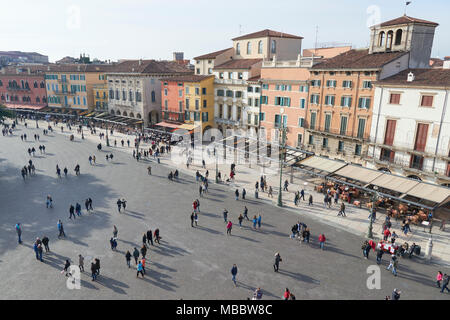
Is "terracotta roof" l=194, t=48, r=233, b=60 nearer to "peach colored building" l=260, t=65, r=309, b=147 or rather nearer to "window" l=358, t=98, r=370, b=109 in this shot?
"peach colored building" l=260, t=65, r=309, b=147

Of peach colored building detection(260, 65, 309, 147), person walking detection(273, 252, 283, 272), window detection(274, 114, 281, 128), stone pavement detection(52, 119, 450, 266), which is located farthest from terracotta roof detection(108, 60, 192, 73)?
person walking detection(273, 252, 283, 272)

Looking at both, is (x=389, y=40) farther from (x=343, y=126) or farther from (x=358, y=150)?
(x=358, y=150)

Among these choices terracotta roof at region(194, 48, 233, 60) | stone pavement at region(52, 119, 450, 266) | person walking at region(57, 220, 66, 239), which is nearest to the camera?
person walking at region(57, 220, 66, 239)

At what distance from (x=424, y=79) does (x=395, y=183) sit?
9284mm

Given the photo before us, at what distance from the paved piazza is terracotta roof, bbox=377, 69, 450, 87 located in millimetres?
13352

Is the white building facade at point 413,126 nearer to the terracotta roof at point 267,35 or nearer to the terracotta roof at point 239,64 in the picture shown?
the terracotta roof at point 239,64

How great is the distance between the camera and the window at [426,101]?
26614 mm

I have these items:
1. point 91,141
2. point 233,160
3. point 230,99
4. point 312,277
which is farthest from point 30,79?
point 312,277

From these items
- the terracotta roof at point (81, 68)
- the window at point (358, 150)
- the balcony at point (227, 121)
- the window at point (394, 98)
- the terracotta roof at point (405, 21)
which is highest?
the terracotta roof at point (405, 21)

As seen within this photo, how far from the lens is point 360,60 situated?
32.9 m

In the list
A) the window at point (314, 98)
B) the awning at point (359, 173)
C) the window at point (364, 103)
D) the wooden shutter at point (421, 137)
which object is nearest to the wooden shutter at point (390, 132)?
the wooden shutter at point (421, 137)

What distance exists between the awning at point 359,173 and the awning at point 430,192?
348 cm

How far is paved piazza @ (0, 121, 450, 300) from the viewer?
1686 centimetres
